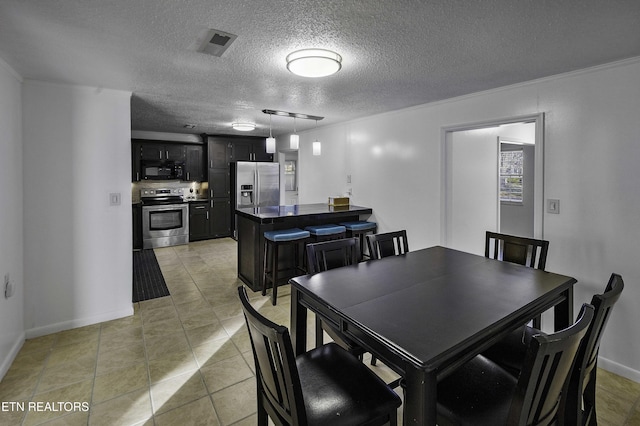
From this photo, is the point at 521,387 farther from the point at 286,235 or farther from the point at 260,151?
the point at 260,151

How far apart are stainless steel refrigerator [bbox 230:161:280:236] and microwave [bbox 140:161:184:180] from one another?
3.56 ft

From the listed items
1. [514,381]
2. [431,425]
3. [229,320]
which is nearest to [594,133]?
[514,381]

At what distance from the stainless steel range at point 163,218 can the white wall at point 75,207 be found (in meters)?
3.15

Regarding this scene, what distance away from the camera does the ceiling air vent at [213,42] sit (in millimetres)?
1893

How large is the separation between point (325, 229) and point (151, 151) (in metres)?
4.40

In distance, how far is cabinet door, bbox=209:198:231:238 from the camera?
6.87 metres

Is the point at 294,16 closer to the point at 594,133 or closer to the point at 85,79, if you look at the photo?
the point at 85,79

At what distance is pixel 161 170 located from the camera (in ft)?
21.0

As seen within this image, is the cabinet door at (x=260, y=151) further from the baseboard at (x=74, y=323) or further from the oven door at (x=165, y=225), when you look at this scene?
the baseboard at (x=74, y=323)

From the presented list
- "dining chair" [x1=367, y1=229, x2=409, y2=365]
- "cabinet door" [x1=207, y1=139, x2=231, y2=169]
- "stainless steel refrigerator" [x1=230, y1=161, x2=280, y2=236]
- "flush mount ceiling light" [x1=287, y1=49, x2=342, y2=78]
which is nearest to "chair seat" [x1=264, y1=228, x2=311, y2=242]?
"dining chair" [x1=367, y1=229, x2=409, y2=365]

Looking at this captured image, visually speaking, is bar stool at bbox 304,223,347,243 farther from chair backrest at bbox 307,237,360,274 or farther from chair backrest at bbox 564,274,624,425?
chair backrest at bbox 564,274,624,425

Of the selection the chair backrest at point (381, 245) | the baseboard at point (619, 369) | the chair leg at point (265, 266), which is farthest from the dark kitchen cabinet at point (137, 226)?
the baseboard at point (619, 369)

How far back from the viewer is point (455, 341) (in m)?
1.21

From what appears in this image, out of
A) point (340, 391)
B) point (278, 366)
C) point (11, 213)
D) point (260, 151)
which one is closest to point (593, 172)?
point (340, 391)
